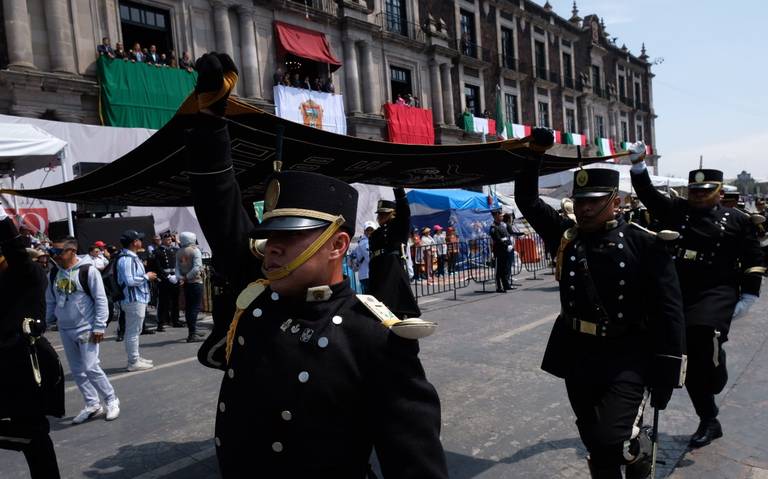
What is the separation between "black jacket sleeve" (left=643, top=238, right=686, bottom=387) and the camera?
10.5ft

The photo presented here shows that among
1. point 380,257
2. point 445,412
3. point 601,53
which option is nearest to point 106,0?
point 380,257

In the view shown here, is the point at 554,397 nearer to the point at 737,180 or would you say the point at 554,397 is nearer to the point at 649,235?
the point at 649,235

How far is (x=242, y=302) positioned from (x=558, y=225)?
2.77 m

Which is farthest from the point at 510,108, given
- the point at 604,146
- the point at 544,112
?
the point at 604,146

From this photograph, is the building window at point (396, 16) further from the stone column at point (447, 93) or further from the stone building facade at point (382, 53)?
the stone column at point (447, 93)

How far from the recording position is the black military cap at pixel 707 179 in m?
4.91

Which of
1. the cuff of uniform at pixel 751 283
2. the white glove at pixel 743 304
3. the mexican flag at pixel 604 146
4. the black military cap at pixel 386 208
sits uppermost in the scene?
the mexican flag at pixel 604 146

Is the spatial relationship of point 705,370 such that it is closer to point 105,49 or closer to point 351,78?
point 105,49

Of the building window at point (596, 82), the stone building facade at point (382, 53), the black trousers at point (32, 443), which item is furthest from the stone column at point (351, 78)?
the building window at point (596, 82)

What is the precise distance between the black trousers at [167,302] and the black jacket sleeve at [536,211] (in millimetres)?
8439

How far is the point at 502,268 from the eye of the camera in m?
12.9

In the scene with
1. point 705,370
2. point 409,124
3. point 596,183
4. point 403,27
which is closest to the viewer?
point 596,183

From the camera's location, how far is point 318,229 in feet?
6.07

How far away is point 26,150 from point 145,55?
30.0 ft
